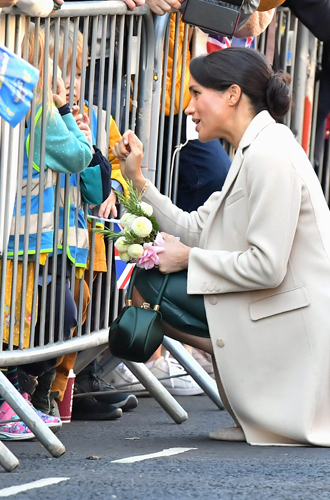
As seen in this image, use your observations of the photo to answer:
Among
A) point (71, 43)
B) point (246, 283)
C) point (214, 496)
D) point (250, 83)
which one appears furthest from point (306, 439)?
point (71, 43)

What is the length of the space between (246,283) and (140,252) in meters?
0.39

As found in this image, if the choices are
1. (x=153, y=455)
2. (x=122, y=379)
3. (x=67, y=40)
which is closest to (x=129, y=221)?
(x=67, y=40)

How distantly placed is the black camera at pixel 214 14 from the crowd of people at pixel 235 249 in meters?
0.41

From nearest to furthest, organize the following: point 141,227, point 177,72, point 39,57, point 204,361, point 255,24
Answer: point 39,57 < point 141,227 < point 177,72 < point 255,24 < point 204,361

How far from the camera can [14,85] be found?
2.98m

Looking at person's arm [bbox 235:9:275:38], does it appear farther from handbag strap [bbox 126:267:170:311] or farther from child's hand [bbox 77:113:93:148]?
handbag strap [bbox 126:267:170:311]

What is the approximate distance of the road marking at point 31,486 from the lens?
252 centimetres

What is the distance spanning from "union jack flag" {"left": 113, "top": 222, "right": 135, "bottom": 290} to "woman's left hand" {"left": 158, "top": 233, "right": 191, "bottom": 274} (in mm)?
366

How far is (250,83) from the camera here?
3906 millimetres

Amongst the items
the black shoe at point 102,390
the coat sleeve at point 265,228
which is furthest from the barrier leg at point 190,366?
the coat sleeve at point 265,228

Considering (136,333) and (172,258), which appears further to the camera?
(172,258)

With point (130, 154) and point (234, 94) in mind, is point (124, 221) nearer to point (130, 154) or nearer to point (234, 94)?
point (130, 154)

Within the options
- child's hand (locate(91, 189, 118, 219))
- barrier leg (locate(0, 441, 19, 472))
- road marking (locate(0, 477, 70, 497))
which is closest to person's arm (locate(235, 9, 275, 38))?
child's hand (locate(91, 189, 118, 219))

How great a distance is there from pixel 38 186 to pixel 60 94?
348 millimetres
